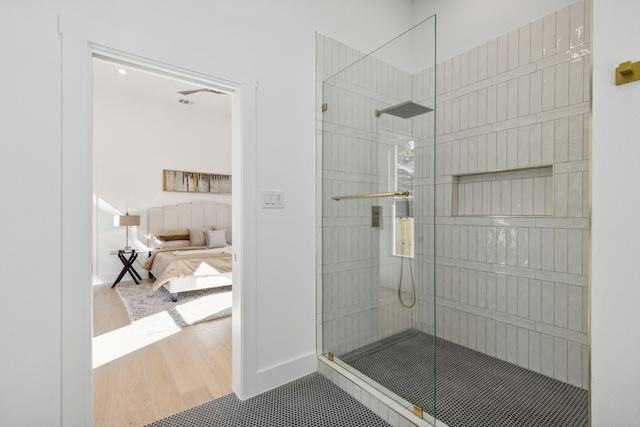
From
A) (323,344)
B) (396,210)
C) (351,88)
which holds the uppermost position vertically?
(351,88)

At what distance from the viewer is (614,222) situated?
98 centimetres

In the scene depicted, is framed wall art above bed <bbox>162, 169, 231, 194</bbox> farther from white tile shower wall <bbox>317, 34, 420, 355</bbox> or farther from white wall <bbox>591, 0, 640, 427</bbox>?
white wall <bbox>591, 0, 640, 427</bbox>

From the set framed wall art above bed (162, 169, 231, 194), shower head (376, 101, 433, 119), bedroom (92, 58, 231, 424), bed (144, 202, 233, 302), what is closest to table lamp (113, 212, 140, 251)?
bedroom (92, 58, 231, 424)

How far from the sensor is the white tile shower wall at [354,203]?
2.08 meters

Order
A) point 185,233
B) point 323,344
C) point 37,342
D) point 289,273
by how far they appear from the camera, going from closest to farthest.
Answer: point 37,342 < point 289,273 < point 323,344 < point 185,233

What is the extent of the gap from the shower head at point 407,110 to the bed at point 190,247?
320 centimetres

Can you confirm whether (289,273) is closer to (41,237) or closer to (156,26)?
(41,237)

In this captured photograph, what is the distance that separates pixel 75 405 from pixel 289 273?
129 centimetres

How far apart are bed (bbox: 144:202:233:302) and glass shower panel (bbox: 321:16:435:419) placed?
8.10ft

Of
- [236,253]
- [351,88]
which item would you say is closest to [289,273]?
[236,253]

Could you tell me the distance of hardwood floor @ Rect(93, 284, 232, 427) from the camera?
186 centimetres

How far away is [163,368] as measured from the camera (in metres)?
2.37

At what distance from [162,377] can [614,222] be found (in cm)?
271

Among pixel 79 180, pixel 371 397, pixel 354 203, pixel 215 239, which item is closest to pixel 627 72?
pixel 354 203
